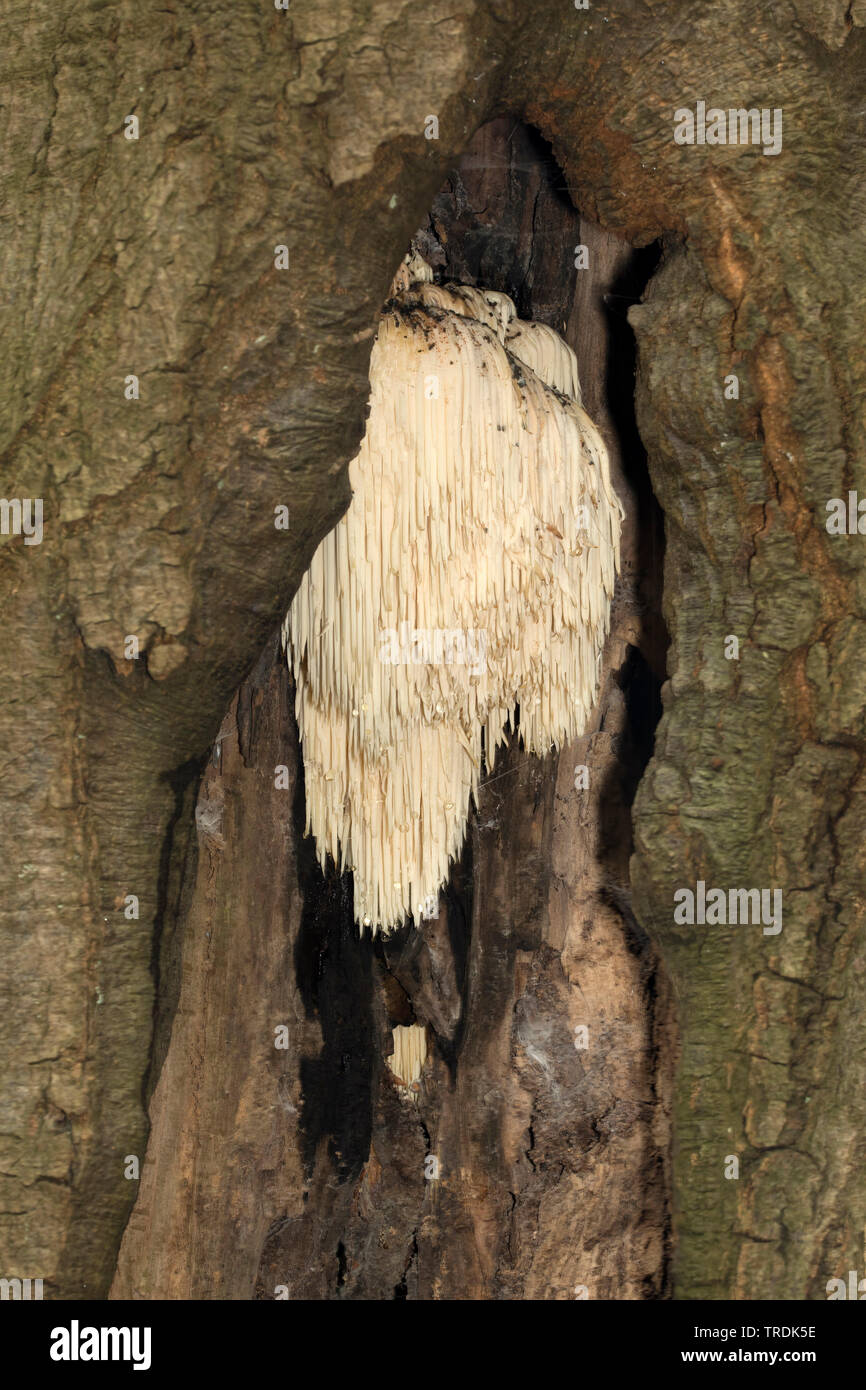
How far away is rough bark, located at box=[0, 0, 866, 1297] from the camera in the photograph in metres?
2.03

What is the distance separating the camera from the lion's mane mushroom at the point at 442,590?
2303 millimetres

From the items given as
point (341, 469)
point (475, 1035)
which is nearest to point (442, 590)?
point (341, 469)

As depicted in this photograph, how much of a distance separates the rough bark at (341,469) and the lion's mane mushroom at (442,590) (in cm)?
18

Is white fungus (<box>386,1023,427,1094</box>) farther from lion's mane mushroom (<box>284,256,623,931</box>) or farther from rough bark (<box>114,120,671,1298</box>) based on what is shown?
lion's mane mushroom (<box>284,256,623,931</box>)

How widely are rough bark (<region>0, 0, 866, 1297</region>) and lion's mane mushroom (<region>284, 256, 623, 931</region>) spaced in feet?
0.59

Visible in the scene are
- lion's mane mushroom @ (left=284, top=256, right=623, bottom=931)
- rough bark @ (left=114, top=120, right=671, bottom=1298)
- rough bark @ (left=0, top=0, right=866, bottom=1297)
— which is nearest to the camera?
rough bark @ (left=0, top=0, right=866, bottom=1297)

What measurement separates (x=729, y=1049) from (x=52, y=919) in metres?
1.28

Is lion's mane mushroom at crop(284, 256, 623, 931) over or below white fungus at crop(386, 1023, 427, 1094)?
over

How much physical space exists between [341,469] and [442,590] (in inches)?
13.1

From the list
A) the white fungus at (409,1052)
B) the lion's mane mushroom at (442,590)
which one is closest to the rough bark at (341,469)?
the lion's mane mushroom at (442,590)

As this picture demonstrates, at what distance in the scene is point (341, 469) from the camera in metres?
2.13

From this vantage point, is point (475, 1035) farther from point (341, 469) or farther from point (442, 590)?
point (341, 469)

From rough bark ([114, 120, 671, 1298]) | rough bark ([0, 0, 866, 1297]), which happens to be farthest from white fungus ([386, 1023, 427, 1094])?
rough bark ([0, 0, 866, 1297])

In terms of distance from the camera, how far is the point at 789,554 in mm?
2281
